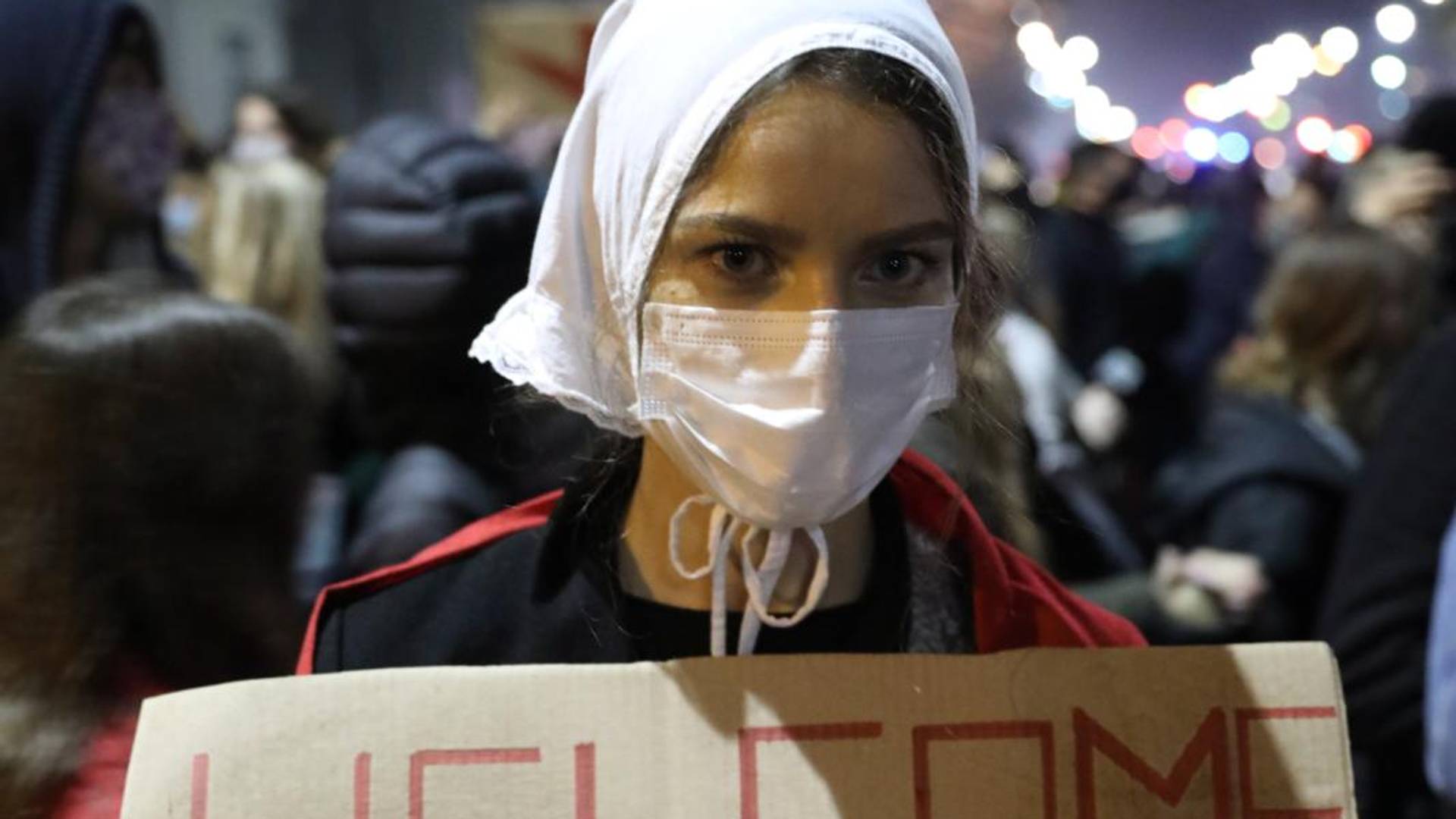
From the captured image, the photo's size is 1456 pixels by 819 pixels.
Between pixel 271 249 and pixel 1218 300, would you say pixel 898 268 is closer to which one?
pixel 271 249

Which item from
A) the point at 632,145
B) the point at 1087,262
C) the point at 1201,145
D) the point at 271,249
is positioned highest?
the point at 1201,145

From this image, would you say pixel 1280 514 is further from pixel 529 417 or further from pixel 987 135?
pixel 529 417

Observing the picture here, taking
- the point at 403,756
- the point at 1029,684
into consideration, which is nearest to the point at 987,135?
the point at 1029,684

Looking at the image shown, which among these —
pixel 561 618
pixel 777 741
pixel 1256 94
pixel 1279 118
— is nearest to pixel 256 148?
pixel 1256 94

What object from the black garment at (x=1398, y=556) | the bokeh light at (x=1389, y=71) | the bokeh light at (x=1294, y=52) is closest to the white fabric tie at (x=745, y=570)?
the black garment at (x=1398, y=556)

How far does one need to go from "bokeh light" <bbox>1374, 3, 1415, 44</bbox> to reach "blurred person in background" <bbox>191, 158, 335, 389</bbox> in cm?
251

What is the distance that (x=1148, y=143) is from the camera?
360 inches

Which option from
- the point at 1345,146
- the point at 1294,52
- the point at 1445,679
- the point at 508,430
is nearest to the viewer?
the point at 1445,679

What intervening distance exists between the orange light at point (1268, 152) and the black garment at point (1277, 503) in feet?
14.7

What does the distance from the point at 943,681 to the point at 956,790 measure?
93 millimetres

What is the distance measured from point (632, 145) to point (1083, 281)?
5187mm

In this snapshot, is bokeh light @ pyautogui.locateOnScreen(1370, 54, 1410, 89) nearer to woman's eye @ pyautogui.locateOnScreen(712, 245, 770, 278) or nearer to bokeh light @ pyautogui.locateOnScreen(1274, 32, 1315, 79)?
bokeh light @ pyautogui.locateOnScreen(1274, 32, 1315, 79)

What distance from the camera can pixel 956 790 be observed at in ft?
4.62

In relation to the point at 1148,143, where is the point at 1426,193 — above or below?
below
